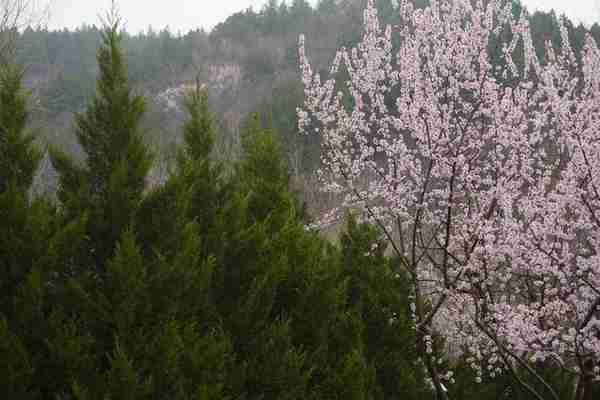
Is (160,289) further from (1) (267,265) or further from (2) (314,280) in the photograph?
(2) (314,280)

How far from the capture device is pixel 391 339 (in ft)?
18.2

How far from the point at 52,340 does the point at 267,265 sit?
194cm

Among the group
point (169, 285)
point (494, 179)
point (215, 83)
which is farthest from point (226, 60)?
point (169, 285)

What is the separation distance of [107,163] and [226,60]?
40.1m

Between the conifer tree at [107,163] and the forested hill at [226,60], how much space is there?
623 inches

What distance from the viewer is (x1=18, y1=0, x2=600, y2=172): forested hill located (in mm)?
26516

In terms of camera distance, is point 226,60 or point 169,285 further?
point 226,60

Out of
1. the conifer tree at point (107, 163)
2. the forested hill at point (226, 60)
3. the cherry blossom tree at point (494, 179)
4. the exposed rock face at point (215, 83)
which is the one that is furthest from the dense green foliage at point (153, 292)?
the exposed rock face at point (215, 83)

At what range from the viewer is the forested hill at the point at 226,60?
2652 centimetres

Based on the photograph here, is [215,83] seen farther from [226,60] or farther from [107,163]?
[107,163]

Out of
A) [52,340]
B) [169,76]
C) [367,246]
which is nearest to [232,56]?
[169,76]

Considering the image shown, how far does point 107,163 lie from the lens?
13.9 feet

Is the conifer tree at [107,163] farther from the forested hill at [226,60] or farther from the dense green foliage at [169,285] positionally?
the forested hill at [226,60]

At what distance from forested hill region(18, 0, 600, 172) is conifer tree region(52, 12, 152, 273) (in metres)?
15.8
